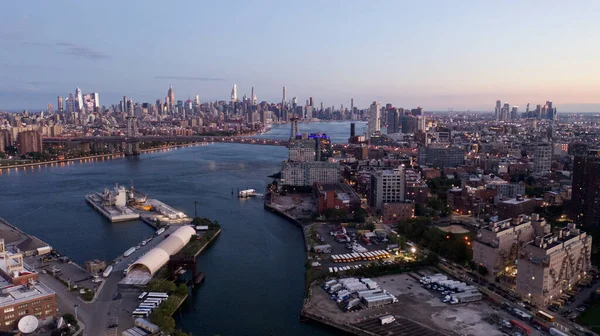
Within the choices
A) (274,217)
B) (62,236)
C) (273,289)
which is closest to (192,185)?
(274,217)

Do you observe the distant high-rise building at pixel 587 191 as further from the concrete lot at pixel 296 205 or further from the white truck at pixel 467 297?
the concrete lot at pixel 296 205

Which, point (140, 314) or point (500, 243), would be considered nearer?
point (140, 314)

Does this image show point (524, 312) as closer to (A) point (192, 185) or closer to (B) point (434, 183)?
(B) point (434, 183)

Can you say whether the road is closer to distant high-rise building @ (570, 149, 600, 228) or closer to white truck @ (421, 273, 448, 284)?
white truck @ (421, 273, 448, 284)

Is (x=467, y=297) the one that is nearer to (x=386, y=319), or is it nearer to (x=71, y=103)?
(x=386, y=319)

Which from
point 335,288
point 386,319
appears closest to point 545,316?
point 386,319

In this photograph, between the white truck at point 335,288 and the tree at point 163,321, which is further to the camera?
the white truck at point 335,288

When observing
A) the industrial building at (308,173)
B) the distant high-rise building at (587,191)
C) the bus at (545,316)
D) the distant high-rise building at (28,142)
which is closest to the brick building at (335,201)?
Answer: the industrial building at (308,173)
